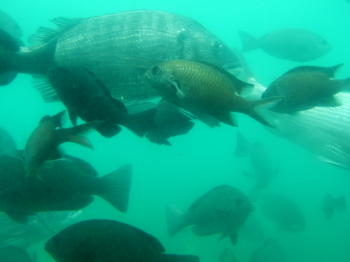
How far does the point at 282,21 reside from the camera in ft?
311

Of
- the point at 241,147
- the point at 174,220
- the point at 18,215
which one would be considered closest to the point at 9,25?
the point at 18,215

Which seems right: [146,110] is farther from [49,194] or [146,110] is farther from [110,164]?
[110,164]

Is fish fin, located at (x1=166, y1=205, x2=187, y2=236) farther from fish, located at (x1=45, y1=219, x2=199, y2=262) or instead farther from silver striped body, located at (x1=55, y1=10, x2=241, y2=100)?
fish, located at (x1=45, y1=219, x2=199, y2=262)

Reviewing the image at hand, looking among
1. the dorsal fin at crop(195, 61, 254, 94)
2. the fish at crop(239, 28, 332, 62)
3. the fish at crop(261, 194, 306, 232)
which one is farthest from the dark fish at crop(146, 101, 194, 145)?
the fish at crop(261, 194, 306, 232)

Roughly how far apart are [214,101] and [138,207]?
2985 cm

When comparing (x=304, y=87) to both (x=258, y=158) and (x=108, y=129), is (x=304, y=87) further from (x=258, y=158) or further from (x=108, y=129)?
(x=258, y=158)

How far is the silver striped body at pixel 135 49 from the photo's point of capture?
3.14 meters

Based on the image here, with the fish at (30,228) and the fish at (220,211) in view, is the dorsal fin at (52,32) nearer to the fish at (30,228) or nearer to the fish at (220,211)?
the fish at (220,211)

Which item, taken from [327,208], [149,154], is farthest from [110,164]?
[327,208]

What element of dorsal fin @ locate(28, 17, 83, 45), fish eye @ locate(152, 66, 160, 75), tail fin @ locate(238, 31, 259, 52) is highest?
fish eye @ locate(152, 66, 160, 75)

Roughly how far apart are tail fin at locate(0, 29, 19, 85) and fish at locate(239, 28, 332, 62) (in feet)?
17.1

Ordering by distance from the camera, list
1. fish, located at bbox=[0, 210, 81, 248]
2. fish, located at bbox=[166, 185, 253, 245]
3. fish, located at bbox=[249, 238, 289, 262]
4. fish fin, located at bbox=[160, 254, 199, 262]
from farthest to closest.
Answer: fish, located at bbox=[249, 238, 289, 262], fish, located at bbox=[0, 210, 81, 248], fish, located at bbox=[166, 185, 253, 245], fish fin, located at bbox=[160, 254, 199, 262]

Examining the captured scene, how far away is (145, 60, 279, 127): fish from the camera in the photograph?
78.6 inches

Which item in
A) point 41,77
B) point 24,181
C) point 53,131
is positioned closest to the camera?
point 53,131
